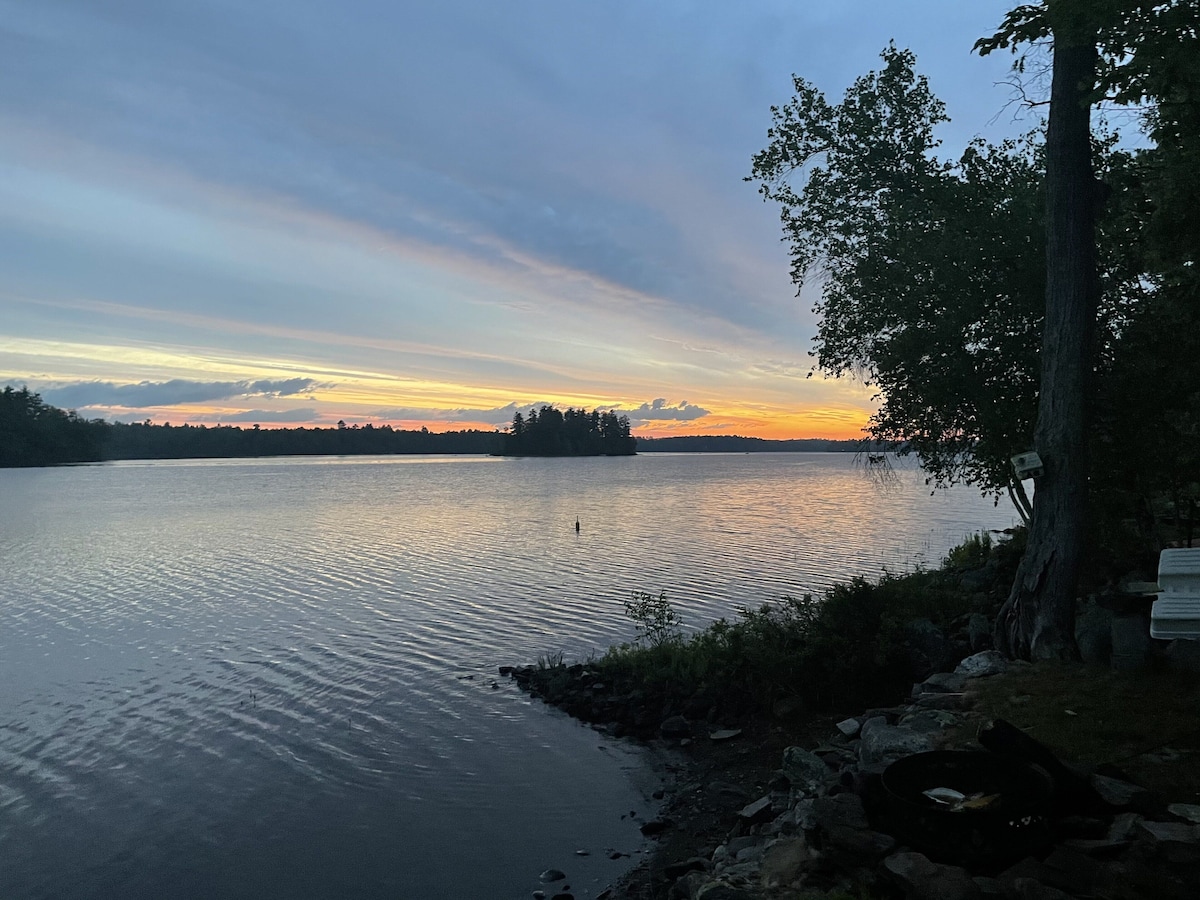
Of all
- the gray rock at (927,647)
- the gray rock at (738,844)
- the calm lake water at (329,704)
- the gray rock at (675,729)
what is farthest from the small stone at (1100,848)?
the gray rock at (675,729)

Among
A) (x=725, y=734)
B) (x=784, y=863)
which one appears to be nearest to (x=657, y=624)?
(x=725, y=734)

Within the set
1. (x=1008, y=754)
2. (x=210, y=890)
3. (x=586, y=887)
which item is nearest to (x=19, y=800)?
(x=210, y=890)

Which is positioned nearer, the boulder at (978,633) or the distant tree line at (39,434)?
the boulder at (978,633)

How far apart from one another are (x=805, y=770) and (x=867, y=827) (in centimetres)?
333

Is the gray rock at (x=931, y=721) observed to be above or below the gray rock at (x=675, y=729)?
above

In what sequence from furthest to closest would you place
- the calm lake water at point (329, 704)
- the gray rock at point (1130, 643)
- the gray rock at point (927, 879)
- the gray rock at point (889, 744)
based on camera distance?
the calm lake water at point (329, 704) → the gray rock at point (1130, 643) → the gray rock at point (889, 744) → the gray rock at point (927, 879)

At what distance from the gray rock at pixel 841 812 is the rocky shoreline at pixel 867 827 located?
13 millimetres

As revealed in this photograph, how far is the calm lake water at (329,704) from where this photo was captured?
1009 centimetres

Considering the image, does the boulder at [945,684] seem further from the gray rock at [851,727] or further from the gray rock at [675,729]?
the gray rock at [675,729]

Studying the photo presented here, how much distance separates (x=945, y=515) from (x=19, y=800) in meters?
50.1

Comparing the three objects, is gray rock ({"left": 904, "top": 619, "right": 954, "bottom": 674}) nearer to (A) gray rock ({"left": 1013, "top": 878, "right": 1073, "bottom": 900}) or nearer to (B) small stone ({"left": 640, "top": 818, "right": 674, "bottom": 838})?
(B) small stone ({"left": 640, "top": 818, "right": 674, "bottom": 838})

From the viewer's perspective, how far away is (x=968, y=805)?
595cm

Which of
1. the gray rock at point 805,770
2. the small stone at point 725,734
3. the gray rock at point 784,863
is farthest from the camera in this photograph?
the small stone at point 725,734

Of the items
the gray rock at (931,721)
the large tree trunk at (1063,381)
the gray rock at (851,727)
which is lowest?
the gray rock at (851,727)
